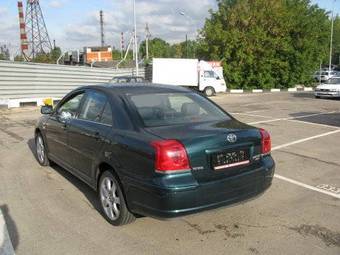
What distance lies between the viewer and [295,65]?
35062mm

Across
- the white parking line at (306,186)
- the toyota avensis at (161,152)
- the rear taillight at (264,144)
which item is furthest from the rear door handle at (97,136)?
the white parking line at (306,186)

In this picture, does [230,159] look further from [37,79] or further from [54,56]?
[54,56]

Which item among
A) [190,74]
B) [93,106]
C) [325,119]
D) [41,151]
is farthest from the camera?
[190,74]

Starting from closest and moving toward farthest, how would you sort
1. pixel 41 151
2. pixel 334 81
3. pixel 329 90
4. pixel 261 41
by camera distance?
pixel 41 151, pixel 329 90, pixel 334 81, pixel 261 41

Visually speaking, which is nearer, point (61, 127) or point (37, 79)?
point (61, 127)

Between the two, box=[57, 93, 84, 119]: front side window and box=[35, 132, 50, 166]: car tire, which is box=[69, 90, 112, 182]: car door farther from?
box=[35, 132, 50, 166]: car tire

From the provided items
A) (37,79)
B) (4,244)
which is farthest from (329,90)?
(4,244)

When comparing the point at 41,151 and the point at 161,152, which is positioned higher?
the point at 161,152

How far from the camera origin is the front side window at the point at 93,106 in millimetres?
5055

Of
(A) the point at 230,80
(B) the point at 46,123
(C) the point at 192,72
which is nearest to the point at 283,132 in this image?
(B) the point at 46,123

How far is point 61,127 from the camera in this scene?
5996 mm

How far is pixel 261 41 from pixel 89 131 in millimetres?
30169

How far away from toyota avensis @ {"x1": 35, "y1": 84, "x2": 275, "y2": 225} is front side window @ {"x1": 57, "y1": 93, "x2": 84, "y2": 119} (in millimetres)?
125

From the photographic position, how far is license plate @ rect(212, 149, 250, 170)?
13.5 feet
